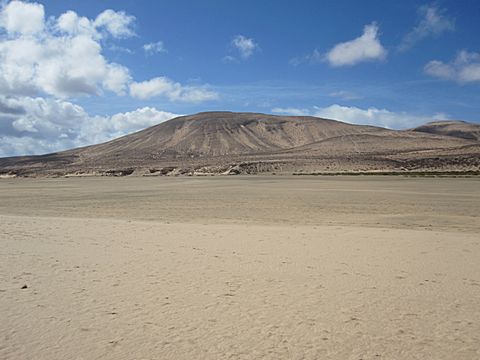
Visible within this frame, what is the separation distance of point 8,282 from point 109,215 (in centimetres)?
1125

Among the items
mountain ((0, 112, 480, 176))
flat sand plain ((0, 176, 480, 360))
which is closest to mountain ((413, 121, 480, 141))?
mountain ((0, 112, 480, 176))

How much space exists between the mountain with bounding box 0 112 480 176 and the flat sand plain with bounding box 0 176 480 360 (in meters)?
53.1

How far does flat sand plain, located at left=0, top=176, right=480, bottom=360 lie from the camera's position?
4.82m

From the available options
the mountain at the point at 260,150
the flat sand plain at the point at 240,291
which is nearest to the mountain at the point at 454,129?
the mountain at the point at 260,150

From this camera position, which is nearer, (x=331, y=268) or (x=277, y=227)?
(x=331, y=268)

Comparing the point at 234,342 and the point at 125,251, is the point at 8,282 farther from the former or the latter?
the point at 234,342

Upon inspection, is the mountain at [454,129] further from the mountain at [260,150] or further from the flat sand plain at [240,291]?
the flat sand plain at [240,291]

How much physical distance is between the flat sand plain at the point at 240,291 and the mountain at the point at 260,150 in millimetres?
53137

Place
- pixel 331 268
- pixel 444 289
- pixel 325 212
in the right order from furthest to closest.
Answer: pixel 325 212 → pixel 331 268 → pixel 444 289

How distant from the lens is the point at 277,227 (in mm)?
14180

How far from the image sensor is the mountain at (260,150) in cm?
6888

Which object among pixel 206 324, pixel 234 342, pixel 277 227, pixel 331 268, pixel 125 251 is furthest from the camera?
pixel 277 227

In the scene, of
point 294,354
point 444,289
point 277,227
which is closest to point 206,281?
point 294,354

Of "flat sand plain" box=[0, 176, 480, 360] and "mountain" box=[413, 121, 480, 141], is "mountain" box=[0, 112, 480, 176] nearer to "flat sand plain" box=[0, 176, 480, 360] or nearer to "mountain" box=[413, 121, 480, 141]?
"mountain" box=[413, 121, 480, 141]
